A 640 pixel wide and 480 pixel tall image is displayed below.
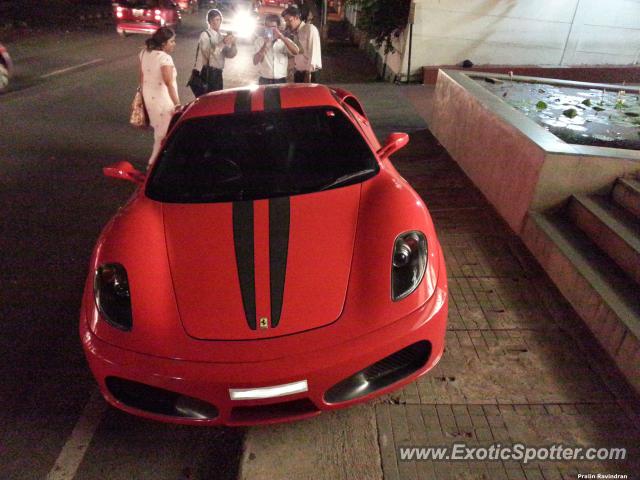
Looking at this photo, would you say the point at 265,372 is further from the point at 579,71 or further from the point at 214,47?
the point at 579,71

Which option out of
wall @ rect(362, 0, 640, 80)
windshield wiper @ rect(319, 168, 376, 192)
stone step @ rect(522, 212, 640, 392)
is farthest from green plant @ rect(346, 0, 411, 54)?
windshield wiper @ rect(319, 168, 376, 192)

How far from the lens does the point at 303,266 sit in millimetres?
2090

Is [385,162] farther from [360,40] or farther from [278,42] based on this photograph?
[360,40]

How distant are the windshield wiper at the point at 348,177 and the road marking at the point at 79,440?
1732 millimetres

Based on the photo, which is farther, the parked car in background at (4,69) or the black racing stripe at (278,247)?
the parked car in background at (4,69)

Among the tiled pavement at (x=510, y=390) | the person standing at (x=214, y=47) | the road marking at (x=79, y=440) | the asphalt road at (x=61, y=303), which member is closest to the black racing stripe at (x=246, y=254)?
the asphalt road at (x=61, y=303)

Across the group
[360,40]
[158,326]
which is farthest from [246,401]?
[360,40]

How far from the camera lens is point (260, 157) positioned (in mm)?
2785

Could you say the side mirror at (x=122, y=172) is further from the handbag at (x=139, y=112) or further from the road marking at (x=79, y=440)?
the handbag at (x=139, y=112)

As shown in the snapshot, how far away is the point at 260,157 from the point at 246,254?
0.86 metres

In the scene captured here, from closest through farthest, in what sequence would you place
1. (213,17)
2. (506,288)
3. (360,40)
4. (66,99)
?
(506,288)
(213,17)
(66,99)
(360,40)

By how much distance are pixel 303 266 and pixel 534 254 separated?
227 cm

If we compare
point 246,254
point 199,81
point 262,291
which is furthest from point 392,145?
point 199,81

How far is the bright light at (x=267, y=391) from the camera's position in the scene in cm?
179
